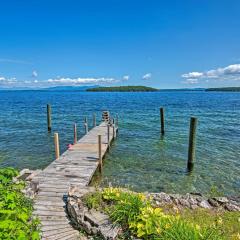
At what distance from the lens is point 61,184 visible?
1074 cm

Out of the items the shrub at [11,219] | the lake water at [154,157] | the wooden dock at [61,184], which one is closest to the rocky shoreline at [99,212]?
the wooden dock at [61,184]

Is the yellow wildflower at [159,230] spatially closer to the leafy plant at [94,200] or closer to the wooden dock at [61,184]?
the leafy plant at [94,200]

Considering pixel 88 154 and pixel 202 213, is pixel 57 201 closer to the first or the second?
pixel 202 213

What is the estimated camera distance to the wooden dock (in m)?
7.70

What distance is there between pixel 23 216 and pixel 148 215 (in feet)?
9.28

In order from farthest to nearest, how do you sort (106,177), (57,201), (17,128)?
(17,128), (106,177), (57,201)

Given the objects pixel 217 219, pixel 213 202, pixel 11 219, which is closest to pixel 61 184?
pixel 11 219

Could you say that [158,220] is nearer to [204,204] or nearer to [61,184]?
[204,204]

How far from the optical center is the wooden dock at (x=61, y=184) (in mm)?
7699

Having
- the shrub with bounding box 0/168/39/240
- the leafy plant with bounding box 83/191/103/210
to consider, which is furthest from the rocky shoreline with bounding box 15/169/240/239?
the shrub with bounding box 0/168/39/240

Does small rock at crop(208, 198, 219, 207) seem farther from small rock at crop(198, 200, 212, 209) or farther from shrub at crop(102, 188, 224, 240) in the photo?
shrub at crop(102, 188, 224, 240)

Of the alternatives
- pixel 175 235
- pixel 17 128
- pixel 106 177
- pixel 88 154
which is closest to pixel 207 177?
pixel 106 177

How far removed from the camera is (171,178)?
1459 cm

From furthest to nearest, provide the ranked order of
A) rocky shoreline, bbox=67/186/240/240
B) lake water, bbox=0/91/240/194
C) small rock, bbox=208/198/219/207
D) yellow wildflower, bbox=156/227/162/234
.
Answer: lake water, bbox=0/91/240/194 → small rock, bbox=208/198/219/207 → rocky shoreline, bbox=67/186/240/240 → yellow wildflower, bbox=156/227/162/234
